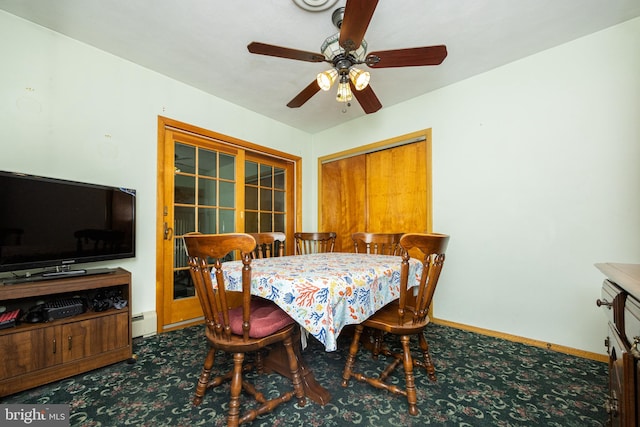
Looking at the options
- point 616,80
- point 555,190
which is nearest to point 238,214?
point 555,190

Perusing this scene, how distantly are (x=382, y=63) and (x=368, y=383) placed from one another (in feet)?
6.62

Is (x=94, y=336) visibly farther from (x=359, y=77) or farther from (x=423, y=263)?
(x=359, y=77)

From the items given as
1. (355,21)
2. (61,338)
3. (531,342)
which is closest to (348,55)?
(355,21)

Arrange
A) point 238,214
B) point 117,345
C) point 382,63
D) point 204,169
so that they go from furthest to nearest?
point 238,214 < point 204,169 < point 117,345 < point 382,63

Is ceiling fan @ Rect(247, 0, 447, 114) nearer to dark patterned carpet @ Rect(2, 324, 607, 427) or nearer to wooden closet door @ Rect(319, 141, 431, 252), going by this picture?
wooden closet door @ Rect(319, 141, 431, 252)

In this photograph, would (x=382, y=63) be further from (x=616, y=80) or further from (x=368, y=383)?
(x=368, y=383)

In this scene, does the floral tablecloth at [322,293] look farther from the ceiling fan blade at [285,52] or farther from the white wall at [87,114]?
the white wall at [87,114]

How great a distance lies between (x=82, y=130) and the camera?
7.09 ft

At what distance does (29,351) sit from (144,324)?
807 mm

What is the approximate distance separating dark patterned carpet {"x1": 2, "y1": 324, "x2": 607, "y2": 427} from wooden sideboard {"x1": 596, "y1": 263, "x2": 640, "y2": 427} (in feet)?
1.92

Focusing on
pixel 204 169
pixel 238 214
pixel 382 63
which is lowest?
pixel 238 214

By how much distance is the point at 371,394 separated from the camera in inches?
60.3

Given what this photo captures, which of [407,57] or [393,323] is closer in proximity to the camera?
[393,323]

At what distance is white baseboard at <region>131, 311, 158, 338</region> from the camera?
2.28m
